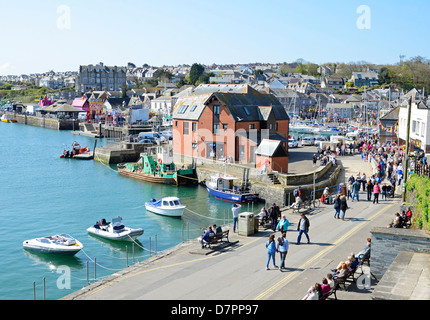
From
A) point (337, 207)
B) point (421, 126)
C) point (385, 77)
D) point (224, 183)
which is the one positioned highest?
point (385, 77)

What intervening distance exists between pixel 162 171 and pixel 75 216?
46.9 feet

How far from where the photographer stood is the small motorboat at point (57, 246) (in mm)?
24719

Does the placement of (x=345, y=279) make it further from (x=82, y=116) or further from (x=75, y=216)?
(x=82, y=116)

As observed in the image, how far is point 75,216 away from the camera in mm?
34719

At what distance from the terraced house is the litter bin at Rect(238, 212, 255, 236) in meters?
23.4

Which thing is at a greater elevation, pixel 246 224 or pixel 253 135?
pixel 253 135

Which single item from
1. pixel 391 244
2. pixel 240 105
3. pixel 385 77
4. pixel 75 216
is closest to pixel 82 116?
pixel 240 105

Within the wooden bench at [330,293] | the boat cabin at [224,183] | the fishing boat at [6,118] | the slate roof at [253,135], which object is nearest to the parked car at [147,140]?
the slate roof at [253,135]

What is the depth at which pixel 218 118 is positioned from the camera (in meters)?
46.4

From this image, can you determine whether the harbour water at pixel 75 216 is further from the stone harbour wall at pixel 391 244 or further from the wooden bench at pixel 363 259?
the stone harbour wall at pixel 391 244

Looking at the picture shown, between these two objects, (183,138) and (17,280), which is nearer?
(17,280)
